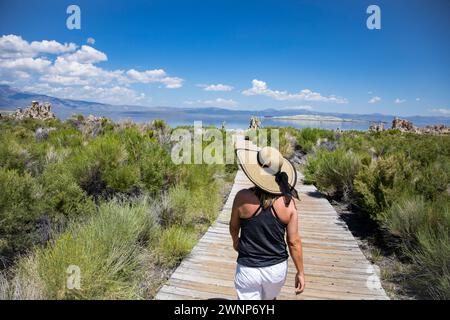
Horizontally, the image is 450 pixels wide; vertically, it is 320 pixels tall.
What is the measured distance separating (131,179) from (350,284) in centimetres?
431

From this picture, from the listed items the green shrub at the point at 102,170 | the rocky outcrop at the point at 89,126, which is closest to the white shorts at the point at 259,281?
the green shrub at the point at 102,170

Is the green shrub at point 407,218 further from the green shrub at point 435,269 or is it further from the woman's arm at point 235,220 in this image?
the woman's arm at point 235,220

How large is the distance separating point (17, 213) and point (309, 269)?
3895 millimetres

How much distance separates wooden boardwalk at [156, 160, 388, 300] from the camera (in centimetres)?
345

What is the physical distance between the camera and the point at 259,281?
2346 mm

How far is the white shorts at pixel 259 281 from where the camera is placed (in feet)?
7.65

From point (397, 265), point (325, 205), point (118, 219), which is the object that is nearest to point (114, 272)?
point (118, 219)

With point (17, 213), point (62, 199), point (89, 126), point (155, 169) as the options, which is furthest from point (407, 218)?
point (89, 126)

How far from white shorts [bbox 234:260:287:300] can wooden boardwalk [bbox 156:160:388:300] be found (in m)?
1.06

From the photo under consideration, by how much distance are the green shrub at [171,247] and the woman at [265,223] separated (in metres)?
2.10

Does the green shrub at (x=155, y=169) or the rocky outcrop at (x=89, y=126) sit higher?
the rocky outcrop at (x=89, y=126)

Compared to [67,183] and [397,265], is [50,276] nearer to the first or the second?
[67,183]

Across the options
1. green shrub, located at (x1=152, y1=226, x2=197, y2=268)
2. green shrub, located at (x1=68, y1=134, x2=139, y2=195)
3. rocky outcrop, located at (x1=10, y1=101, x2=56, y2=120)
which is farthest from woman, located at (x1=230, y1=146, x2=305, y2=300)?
rocky outcrop, located at (x1=10, y1=101, x2=56, y2=120)

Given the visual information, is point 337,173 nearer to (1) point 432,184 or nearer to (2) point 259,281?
(1) point 432,184
